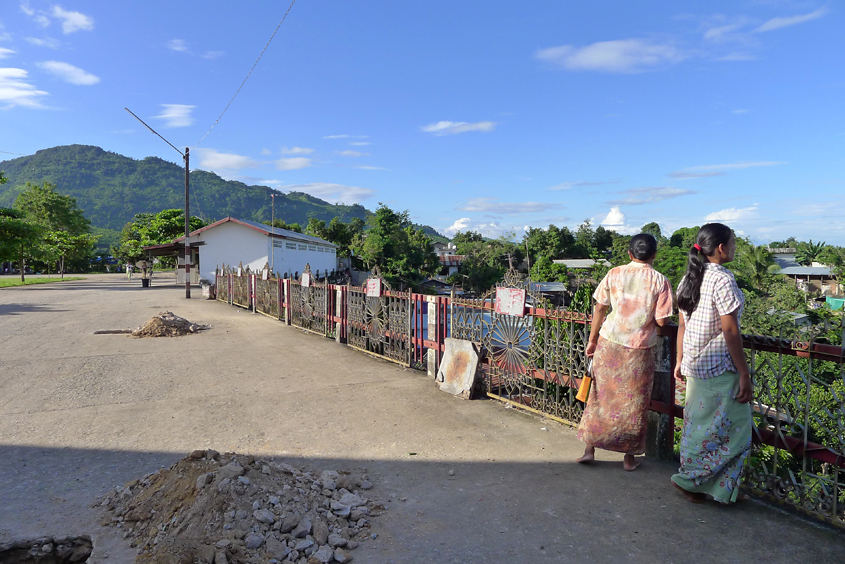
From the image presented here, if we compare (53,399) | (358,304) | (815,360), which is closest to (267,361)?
(358,304)

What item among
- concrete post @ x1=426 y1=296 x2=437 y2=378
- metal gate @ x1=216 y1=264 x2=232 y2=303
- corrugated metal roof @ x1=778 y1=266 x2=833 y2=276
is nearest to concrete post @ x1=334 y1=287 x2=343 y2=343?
concrete post @ x1=426 y1=296 x2=437 y2=378

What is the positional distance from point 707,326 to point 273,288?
46.2ft

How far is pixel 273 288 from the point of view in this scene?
51.4 ft

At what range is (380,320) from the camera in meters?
9.12

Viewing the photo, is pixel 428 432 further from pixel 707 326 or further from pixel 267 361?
pixel 267 361

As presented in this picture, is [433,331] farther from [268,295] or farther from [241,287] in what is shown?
[241,287]

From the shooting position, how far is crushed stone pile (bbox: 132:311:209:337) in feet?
39.6

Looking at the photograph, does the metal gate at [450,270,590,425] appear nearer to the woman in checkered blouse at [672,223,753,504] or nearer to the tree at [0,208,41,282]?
the woman in checkered blouse at [672,223,753,504]

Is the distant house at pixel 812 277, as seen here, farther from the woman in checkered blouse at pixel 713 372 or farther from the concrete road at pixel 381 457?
the woman in checkered blouse at pixel 713 372

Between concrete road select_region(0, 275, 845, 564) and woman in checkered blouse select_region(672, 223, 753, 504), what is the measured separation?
1.06 feet

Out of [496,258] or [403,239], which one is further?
[496,258]

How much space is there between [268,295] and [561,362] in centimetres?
1273

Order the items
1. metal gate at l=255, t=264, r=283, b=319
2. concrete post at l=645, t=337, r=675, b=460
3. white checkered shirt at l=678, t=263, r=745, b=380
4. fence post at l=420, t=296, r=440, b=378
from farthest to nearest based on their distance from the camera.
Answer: metal gate at l=255, t=264, r=283, b=319
fence post at l=420, t=296, r=440, b=378
concrete post at l=645, t=337, r=675, b=460
white checkered shirt at l=678, t=263, r=745, b=380

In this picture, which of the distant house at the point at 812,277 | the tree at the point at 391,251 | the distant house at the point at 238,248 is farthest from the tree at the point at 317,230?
the distant house at the point at 812,277
